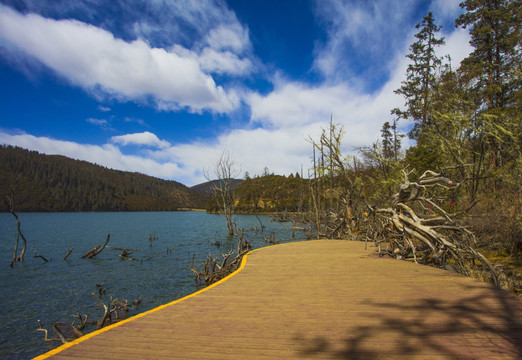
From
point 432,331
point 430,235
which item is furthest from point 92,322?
point 430,235

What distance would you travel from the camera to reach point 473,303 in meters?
3.54

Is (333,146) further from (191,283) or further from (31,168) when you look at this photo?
(31,168)

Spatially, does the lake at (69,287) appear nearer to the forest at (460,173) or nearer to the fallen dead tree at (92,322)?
the fallen dead tree at (92,322)

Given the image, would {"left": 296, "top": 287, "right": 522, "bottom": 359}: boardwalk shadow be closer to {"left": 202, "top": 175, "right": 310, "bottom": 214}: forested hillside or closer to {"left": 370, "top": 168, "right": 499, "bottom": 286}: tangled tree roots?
{"left": 370, "top": 168, "right": 499, "bottom": 286}: tangled tree roots

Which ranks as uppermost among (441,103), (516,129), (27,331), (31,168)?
(31,168)

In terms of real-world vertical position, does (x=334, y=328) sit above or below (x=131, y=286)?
above

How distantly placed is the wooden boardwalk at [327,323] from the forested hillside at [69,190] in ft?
370

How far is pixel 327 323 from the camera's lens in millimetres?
3039

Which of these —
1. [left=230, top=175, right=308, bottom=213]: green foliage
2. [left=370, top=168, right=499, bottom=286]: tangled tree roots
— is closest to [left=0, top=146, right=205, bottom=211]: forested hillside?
[left=230, top=175, right=308, bottom=213]: green foliage

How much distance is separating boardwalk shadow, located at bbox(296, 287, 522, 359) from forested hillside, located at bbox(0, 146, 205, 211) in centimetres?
11473

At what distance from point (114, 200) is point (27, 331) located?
478 feet

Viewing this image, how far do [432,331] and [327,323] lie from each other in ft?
3.54

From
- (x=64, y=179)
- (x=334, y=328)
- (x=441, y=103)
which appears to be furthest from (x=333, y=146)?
(x=64, y=179)

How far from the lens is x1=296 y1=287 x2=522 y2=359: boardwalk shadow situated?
2365 millimetres
